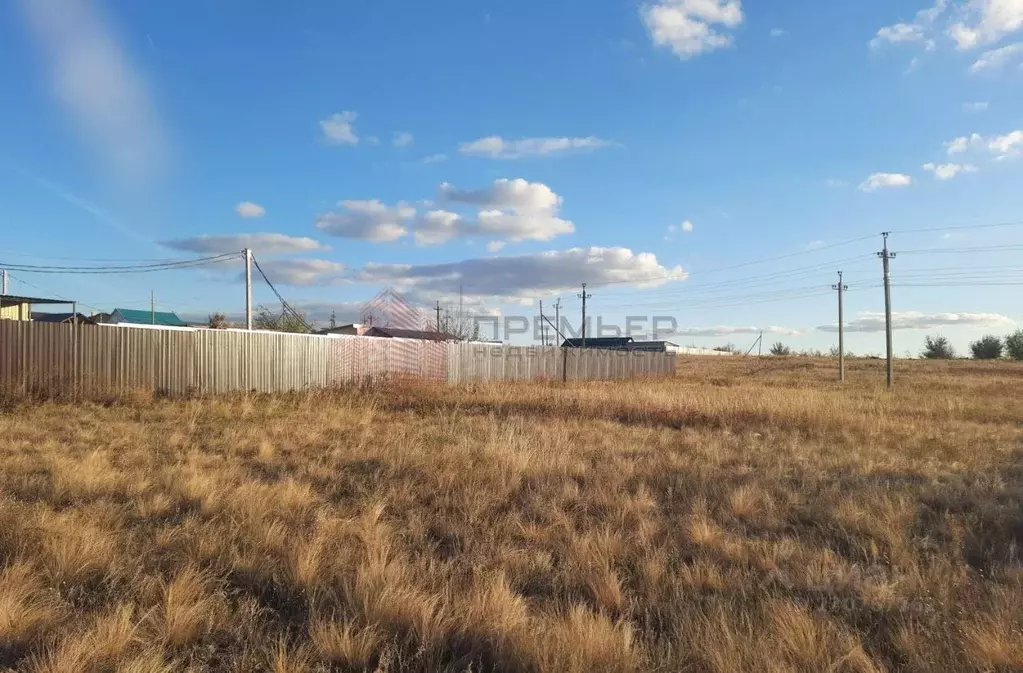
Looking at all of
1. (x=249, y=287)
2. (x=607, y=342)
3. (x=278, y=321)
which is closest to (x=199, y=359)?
(x=249, y=287)

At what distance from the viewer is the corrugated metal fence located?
12.6 meters

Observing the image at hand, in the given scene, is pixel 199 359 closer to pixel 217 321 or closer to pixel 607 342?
pixel 217 321

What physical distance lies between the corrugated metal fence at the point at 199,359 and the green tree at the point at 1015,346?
76.7m

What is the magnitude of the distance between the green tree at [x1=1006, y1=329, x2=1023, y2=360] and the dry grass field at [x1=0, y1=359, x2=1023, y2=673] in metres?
80.3

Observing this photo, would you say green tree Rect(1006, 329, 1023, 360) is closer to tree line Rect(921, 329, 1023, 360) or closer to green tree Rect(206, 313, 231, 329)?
tree line Rect(921, 329, 1023, 360)

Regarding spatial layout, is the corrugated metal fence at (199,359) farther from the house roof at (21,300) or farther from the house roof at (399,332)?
the house roof at (399,332)

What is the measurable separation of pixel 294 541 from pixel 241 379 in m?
12.5

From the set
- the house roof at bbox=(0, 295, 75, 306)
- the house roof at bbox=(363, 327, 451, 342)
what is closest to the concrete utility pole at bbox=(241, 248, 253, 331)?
the house roof at bbox=(0, 295, 75, 306)

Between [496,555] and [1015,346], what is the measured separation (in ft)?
295

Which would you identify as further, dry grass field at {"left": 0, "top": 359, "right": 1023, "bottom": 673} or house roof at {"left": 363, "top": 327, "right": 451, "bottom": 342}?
house roof at {"left": 363, "top": 327, "right": 451, "bottom": 342}

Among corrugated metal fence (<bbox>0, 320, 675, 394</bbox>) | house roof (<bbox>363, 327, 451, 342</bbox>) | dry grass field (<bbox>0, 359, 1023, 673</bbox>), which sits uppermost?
house roof (<bbox>363, 327, 451, 342</bbox>)

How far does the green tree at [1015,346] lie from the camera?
236ft

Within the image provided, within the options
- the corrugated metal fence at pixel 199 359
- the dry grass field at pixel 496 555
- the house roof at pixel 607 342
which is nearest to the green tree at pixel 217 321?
the corrugated metal fence at pixel 199 359

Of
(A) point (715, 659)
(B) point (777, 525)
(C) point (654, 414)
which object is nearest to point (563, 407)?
(C) point (654, 414)
